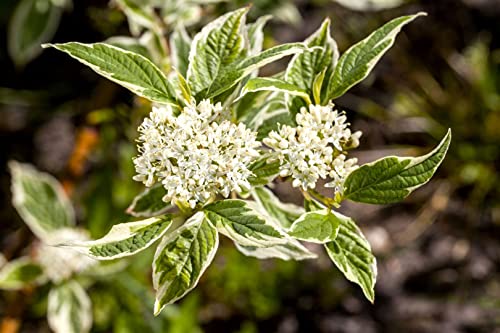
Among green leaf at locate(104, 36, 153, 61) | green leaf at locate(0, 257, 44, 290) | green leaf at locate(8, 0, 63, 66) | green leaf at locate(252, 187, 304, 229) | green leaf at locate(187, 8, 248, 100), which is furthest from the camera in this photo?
green leaf at locate(8, 0, 63, 66)

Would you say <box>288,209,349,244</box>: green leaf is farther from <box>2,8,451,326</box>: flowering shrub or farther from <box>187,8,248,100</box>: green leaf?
<box>187,8,248,100</box>: green leaf

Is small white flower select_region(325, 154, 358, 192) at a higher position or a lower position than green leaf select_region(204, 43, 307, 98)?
Result: lower

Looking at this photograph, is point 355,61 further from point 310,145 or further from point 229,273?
point 229,273

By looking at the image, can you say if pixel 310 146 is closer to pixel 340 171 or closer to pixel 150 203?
pixel 340 171

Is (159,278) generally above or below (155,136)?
below

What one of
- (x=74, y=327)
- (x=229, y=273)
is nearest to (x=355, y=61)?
(x=74, y=327)

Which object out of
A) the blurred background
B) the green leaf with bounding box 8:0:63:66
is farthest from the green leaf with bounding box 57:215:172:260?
the green leaf with bounding box 8:0:63:66

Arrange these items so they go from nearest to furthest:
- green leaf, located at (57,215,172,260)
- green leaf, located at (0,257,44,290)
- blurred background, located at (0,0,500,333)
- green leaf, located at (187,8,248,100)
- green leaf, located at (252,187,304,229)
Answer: green leaf, located at (57,215,172,260), green leaf, located at (187,8,248,100), green leaf, located at (252,187,304,229), green leaf, located at (0,257,44,290), blurred background, located at (0,0,500,333)
